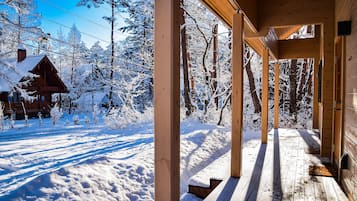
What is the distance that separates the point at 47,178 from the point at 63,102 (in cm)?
1646

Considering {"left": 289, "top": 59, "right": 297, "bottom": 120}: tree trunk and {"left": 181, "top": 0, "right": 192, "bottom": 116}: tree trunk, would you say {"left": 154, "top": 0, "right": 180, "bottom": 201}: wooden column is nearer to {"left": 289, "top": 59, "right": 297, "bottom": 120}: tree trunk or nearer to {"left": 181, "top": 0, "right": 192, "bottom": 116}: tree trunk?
{"left": 181, "top": 0, "right": 192, "bottom": 116}: tree trunk

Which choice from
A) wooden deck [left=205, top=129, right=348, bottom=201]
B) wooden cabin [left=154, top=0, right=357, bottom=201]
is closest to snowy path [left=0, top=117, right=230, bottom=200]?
wooden deck [left=205, top=129, right=348, bottom=201]

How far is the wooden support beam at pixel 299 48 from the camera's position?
22.9ft

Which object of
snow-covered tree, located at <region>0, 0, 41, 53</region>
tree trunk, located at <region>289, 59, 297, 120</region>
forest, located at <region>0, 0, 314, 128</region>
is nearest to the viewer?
snow-covered tree, located at <region>0, 0, 41, 53</region>

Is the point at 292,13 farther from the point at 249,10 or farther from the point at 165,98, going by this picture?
the point at 165,98

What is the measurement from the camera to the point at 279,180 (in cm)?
338

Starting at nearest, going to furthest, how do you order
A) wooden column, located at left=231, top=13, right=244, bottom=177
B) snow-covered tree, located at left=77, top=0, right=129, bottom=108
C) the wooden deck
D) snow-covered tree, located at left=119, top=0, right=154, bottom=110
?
the wooden deck, wooden column, located at left=231, top=13, right=244, bottom=177, snow-covered tree, located at left=119, top=0, right=154, bottom=110, snow-covered tree, located at left=77, top=0, right=129, bottom=108

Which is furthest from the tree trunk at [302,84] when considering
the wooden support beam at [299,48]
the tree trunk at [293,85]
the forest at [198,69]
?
the wooden support beam at [299,48]

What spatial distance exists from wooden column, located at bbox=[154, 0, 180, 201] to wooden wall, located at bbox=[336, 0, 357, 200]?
185cm

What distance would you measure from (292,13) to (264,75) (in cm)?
160

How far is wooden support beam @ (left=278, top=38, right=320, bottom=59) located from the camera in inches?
274

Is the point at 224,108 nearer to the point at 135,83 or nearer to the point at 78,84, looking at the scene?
the point at 135,83

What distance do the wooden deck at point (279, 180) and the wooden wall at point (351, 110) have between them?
0.94 feet

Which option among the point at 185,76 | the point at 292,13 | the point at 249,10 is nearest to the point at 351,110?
the point at 249,10
